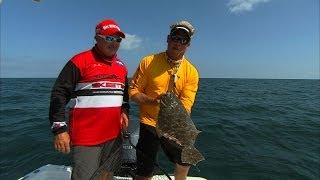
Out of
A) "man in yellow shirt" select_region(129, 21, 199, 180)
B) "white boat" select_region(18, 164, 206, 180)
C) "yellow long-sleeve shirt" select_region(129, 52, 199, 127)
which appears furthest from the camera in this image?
"white boat" select_region(18, 164, 206, 180)

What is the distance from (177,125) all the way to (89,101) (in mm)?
1052

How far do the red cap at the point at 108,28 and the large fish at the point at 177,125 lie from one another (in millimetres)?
945

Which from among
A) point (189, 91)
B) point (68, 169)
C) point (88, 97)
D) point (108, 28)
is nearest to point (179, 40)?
A: point (189, 91)

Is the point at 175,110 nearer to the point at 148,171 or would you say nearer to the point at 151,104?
the point at 151,104

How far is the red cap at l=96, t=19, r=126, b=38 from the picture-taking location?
3.61m

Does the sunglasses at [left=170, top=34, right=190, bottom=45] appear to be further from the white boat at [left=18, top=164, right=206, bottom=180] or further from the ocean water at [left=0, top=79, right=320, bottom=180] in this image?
the ocean water at [left=0, top=79, right=320, bottom=180]

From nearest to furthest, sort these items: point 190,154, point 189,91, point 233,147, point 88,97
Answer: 1. point 88,97
2. point 190,154
3. point 189,91
4. point 233,147

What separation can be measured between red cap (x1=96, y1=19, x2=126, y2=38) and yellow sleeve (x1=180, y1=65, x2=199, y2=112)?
1.08 meters

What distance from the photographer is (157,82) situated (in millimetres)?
4047

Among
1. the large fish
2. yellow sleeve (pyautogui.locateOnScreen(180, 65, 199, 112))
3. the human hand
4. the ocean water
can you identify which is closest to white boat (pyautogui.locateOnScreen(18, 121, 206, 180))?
yellow sleeve (pyautogui.locateOnScreen(180, 65, 199, 112))

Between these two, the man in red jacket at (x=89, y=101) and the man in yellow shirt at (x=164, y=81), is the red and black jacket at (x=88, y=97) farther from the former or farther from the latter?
the man in yellow shirt at (x=164, y=81)

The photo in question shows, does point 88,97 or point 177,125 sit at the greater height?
point 88,97

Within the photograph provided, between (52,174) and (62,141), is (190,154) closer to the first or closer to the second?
(62,141)

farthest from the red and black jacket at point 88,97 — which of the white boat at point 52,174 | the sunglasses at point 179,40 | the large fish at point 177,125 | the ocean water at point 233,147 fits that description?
the ocean water at point 233,147
